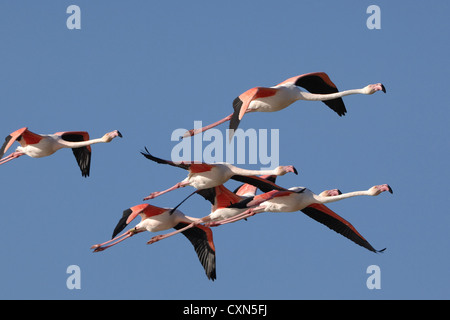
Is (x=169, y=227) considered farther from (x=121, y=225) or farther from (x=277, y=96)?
(x=277, y=96)

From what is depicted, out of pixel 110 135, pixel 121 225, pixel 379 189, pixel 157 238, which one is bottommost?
pixel 157 238

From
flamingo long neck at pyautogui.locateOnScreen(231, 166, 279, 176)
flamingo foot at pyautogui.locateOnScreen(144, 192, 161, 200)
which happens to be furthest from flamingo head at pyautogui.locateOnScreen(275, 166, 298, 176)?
flamingo foot at pyautogui.locateOnScreen(144, 192, 161, 200)

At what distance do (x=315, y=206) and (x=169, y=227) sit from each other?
3.74 m

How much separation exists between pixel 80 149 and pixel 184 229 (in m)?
3.91

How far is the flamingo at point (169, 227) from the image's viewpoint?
3166cm

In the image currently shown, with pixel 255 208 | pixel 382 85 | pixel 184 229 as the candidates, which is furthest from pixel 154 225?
pixel 382 85

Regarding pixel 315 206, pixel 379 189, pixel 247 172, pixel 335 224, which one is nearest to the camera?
pixel 379 189

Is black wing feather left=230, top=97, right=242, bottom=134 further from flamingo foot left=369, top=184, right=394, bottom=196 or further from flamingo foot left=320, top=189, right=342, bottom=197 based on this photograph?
flamingo foot left=369, top=184, right=394, bottom=196

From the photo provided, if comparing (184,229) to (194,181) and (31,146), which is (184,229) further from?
(31,146)

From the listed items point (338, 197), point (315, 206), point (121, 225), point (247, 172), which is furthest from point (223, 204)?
point (338, 197)

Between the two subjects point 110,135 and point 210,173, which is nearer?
point 210,173

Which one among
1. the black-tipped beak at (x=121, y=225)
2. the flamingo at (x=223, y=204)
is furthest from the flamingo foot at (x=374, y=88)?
the black-tipped beak at (x=121, y=225)

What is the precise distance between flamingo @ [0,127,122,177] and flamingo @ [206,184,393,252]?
11.5 feet

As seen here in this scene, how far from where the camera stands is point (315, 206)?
102ft
